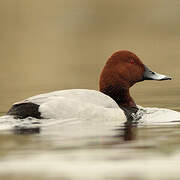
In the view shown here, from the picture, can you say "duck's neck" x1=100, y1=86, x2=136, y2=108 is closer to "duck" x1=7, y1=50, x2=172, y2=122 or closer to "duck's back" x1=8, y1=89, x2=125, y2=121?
"duck" x1=7, y1=50, x2=172, y2=122

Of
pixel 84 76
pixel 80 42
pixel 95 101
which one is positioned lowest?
pixel 84 76

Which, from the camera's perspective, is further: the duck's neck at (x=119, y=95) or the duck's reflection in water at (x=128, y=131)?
the duck's neck at (x=119, y=95)

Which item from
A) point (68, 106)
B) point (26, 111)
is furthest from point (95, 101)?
point (26, 111)

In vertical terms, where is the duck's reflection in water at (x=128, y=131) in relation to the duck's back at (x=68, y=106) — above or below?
below

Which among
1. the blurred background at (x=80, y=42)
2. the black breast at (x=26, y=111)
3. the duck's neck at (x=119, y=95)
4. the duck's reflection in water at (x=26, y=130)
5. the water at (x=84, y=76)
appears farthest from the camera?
the blurred background at (x=80, y=42)

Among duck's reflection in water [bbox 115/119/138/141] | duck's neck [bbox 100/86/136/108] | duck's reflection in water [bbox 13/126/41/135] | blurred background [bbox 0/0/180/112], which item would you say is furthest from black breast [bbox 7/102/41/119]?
blurred background [bbox 0/0/180/112]

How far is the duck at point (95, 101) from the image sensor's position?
8.33 m

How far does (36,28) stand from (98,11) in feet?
6.36

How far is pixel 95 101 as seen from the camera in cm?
865

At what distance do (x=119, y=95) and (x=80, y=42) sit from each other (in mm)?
14044

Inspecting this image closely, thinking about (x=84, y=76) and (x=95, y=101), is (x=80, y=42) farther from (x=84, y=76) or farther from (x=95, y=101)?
(x=95, y=101)

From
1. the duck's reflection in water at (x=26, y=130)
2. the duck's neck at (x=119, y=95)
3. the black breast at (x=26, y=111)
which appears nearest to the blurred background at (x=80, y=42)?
the duck's neck at (x=119, y=95)

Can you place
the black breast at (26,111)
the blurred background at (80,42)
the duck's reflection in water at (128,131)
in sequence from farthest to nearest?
the blurred background at (80,42) → the black breast at (26,111) → the duck's reflection in water at (128,131)

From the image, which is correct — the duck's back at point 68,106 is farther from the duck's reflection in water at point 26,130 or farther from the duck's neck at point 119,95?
the duck's neck at point 119,95
